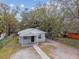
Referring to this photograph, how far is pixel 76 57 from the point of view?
16734mm

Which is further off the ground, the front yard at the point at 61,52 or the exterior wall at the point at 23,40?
the exterior wall at the point at 23,40

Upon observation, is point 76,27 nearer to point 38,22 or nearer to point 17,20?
point 38,22

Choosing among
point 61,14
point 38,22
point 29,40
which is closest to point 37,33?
point 29,40

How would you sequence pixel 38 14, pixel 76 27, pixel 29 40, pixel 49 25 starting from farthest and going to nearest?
pixel 38 14, pixel 49 25, pixel 29 40, pixel 76 27

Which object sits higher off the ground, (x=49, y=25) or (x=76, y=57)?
(x=49, y=25)

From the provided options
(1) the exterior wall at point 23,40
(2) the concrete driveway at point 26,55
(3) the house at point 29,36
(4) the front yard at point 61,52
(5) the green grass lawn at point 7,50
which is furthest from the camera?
(3) the house at point 29,36

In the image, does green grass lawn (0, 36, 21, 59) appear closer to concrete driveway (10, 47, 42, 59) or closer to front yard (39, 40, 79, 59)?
concrete driveway (10, 47, 42, 59)

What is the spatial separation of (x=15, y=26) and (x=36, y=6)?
22.8 ft

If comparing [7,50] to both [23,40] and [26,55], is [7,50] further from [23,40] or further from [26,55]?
Answer: [23,40]

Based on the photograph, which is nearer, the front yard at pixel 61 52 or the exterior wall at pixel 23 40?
the front yard at pixel 61 52

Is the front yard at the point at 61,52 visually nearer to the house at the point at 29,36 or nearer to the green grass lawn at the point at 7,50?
the green grass lawn at the point at 7,50

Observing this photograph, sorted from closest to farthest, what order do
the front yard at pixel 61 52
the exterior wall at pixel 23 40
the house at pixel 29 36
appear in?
the front yard at pixel 61 52 < the exterior wall at pixel 23 40 < the house at pixel 29 36

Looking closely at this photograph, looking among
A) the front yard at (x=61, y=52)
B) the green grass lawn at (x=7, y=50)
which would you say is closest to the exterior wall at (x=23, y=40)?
the green grass lawn at (x=7, y=50)

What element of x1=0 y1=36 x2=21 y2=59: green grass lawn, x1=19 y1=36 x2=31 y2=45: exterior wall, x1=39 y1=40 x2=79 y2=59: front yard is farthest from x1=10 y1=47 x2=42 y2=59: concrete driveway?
x1=19 y1=36 x2=31 y2=45: exterior wall
